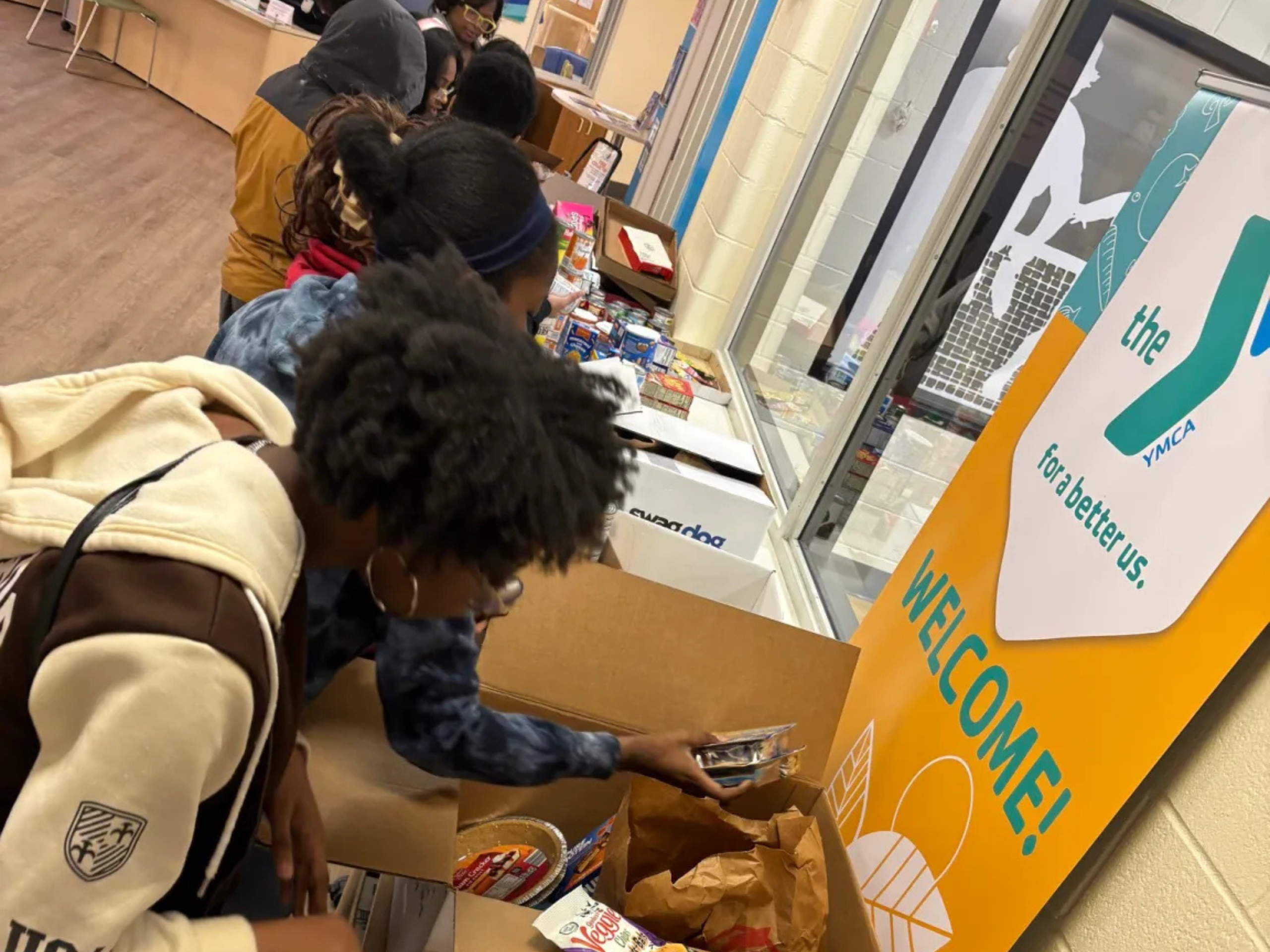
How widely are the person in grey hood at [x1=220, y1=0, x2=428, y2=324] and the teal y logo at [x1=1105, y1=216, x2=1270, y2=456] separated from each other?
1.86m

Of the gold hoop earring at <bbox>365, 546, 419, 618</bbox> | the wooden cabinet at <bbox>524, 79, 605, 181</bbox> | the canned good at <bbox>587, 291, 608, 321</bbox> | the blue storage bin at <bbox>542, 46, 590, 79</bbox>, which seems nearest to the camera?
the gold hoop earring at <bbox>365, 546, 419, 618</bbox>

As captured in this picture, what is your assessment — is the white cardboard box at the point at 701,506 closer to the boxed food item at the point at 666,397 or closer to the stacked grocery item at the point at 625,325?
the stacked grocery item at the point at 625,325

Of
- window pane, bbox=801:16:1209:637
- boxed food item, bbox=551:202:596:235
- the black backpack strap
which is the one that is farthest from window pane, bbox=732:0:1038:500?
the black backpack strap

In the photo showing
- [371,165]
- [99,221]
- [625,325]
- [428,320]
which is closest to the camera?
[428,320]

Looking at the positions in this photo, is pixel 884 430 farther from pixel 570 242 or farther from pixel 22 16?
pixel 22 16

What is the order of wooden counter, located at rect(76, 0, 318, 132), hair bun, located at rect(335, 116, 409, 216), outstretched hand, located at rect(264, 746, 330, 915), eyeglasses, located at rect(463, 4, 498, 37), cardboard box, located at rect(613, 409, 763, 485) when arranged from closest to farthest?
outstretched hand, located at rect(264, 746, 330, 915)
hair bun, located at rect(335, 116, 409, 216)
cardboard box, located at rect(613, 409, 763, 485)
eyeglasses, located at rect(463, 4, 498, 37)
wooden counter, located at rect(76, 0, 318, 132)

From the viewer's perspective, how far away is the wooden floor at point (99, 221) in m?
3.31

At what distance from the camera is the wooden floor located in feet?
10.9

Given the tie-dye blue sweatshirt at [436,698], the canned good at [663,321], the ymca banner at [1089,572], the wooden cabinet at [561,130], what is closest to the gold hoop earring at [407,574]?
the tie-dye blue sweatshirt at [436,698]

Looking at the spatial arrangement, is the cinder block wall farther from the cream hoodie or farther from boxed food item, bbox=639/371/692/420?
boxed food item, bbox=639/371/692/420

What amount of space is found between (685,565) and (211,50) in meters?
6.63

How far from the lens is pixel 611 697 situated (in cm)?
134

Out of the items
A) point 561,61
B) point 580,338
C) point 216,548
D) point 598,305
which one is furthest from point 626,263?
point 561,61

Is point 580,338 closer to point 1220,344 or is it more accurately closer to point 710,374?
point 710,374
